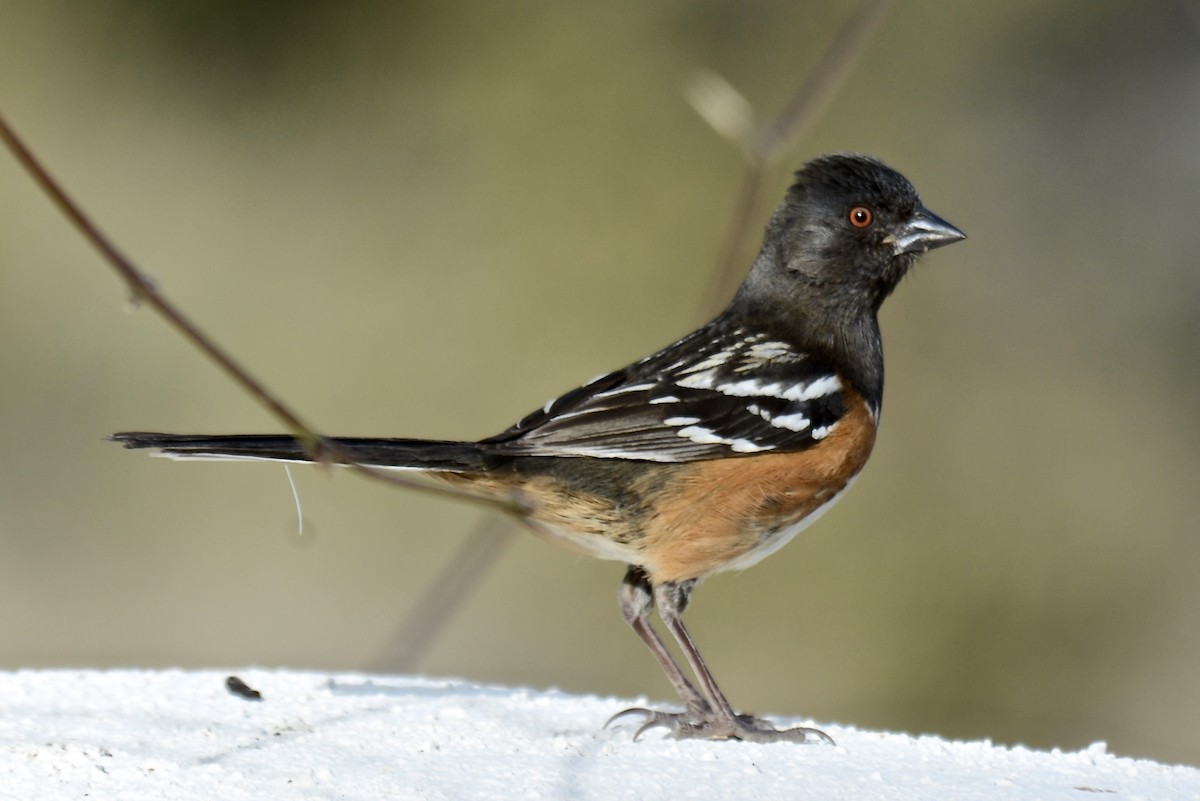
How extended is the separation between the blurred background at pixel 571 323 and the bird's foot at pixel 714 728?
2.98 m

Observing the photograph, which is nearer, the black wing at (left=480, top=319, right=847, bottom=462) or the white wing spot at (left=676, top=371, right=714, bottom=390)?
the black wing at (left=480, top=319, right=847, bottom=462)

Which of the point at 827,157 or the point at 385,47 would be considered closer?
the point at 827,157

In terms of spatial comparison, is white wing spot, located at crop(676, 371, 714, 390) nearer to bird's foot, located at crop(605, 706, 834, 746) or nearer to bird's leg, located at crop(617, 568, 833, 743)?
bird's leg, located at crop(617, 568, 833, 743)

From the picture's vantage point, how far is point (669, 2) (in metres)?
6.86

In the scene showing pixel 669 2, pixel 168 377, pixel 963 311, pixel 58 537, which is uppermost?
pixel 669 2

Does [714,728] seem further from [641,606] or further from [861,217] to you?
[861,217]

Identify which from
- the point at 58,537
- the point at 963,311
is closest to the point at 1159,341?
the point at 963,311

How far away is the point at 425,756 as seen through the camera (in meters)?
2.49

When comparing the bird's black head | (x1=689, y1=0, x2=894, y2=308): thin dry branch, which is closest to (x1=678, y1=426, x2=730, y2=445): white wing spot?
the bird's black head

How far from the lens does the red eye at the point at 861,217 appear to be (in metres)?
3.67

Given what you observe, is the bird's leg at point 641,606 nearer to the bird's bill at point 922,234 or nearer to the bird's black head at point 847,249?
the bird's black head at point 847,249

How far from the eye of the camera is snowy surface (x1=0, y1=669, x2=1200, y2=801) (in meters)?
2.31

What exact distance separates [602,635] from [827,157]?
3121 mm

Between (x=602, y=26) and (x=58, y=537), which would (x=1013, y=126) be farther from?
(x=58, y=537)
